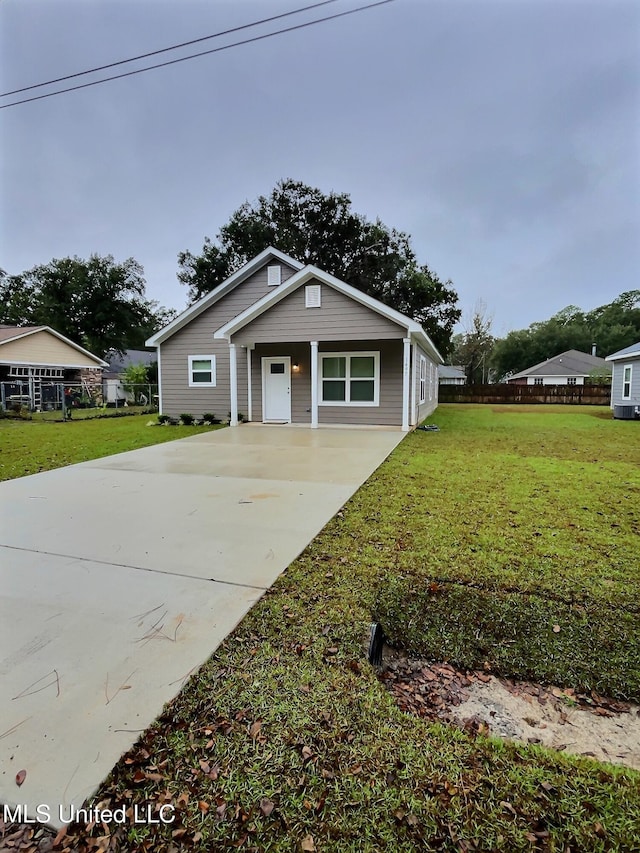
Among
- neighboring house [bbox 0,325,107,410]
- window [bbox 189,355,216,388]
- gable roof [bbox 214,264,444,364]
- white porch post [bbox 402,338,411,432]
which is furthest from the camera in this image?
neighboring house [bbox 0,325,107,410]

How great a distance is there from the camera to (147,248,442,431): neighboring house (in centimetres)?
1130

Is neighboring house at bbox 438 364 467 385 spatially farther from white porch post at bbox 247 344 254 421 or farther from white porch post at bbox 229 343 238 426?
white porch post at bbox 229 343 238 426

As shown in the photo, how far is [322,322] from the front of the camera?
11406 mm

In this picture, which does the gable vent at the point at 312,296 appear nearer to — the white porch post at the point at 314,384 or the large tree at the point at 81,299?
the white porch post at the point at 314,384

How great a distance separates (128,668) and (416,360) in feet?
40.5

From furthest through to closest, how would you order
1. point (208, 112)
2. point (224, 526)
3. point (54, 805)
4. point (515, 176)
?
point (515, 176), point (208, 112), point (224, 526), point (54, 805)

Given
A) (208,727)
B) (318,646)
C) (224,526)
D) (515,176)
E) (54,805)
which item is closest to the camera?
(54,805)

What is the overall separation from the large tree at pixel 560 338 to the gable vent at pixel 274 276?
1672 inches

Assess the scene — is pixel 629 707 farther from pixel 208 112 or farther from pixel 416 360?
pixel 208 112

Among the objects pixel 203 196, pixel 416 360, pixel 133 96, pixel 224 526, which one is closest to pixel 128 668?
pixel 224 526

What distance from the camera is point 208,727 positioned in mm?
1814

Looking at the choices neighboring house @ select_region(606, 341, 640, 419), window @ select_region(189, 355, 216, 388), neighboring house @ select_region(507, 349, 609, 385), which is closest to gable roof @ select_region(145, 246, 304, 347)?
window @ select_region(189, 355, 216, 388)

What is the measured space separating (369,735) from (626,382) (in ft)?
67.7

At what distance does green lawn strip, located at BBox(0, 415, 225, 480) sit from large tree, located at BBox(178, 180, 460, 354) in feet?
41.6
